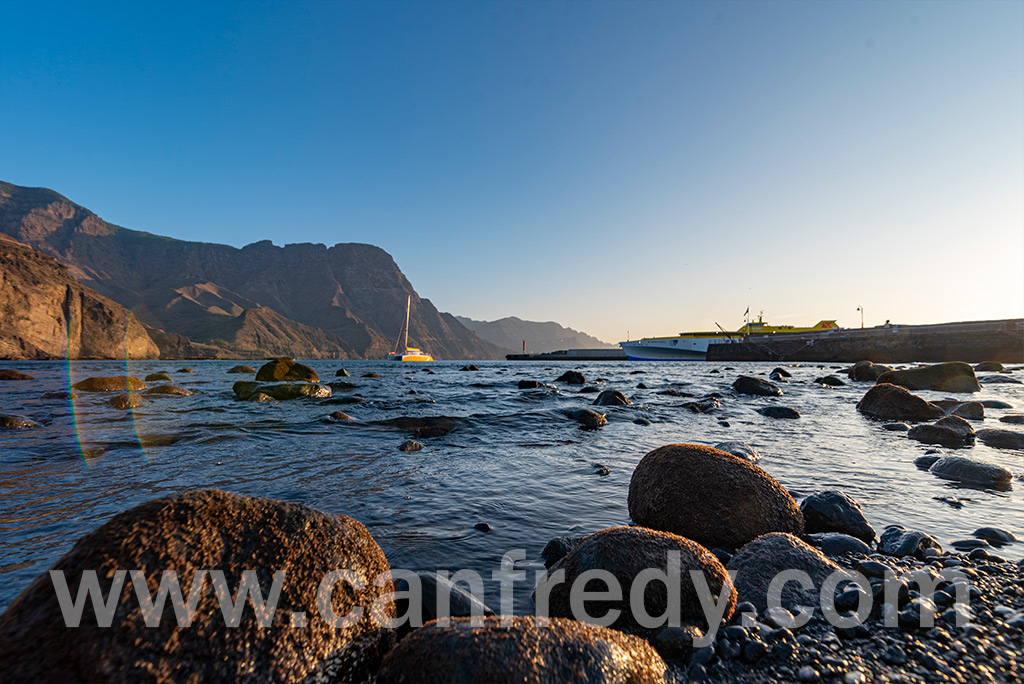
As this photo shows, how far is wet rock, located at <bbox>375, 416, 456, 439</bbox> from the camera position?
11.3 m

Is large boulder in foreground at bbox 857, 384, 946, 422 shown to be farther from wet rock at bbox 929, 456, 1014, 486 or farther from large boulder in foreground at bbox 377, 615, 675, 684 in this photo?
large boulder in foreground at bbox 377, 615, 675, 684

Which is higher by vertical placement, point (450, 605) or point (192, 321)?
point (192, 321)

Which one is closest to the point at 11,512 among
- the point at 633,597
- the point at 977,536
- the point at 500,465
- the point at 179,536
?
the point at 179,536

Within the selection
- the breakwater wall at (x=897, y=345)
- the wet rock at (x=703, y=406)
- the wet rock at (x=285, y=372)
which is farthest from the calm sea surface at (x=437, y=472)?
the breakwater wall at (x=897, y=345)

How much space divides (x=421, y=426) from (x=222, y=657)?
991 cm

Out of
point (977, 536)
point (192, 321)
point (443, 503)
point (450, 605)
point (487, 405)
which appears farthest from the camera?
point (192, 321)

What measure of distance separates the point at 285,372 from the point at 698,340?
2851 inches

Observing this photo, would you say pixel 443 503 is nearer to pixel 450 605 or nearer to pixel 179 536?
pixel 450 605

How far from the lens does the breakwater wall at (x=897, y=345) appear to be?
2104 inches

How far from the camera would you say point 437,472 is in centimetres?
761

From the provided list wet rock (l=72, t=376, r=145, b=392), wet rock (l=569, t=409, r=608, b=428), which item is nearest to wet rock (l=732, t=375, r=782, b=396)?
wet rock (l=569, t=409, r=608, b=428)

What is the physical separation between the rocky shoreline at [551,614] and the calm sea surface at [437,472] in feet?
3.31

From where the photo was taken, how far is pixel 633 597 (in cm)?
321

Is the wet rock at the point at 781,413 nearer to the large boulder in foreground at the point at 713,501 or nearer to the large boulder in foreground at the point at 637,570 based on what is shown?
the large boulder in foreground at the point at 713,501
